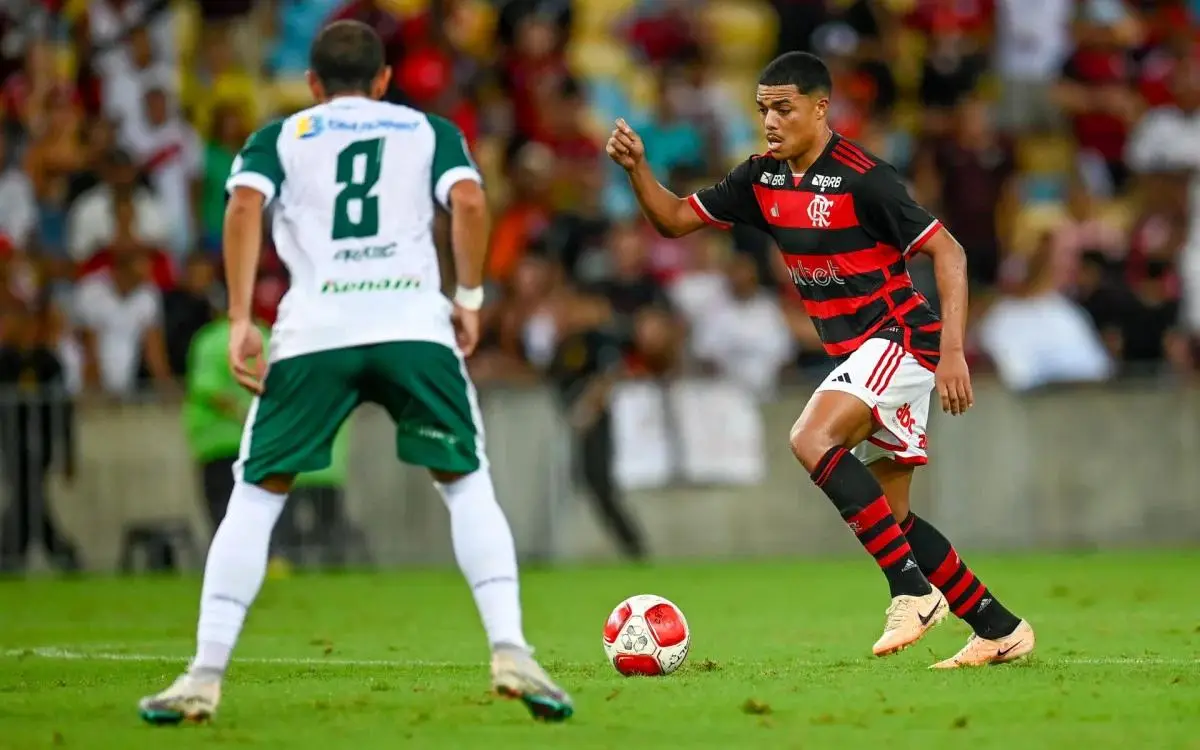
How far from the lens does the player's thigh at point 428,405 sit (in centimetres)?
702

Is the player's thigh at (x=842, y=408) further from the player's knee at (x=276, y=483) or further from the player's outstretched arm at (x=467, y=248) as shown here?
the player's knee at (x=276, y=483)

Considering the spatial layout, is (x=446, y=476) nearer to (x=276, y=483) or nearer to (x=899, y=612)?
(x=276, y=483)

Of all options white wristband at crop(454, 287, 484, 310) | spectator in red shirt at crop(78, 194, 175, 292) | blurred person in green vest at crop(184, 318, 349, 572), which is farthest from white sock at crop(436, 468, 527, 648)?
spectator in red shirt at crop(78, 194, 175, 292)

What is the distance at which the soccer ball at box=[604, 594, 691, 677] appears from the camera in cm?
841

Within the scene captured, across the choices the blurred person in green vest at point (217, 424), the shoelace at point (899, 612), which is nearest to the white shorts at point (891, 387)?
the shoelace at point (899, 612)

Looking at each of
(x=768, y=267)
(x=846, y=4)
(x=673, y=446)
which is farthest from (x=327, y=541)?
(x=846, y=4)

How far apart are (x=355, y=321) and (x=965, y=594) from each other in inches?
116

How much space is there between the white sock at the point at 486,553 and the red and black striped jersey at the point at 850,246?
2.27 metres

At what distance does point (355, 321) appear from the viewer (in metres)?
7.06

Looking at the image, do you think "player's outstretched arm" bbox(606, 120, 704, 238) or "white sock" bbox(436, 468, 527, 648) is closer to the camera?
"white sock" bbox(436, 468, 527, 648)

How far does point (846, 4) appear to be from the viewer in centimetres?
2194

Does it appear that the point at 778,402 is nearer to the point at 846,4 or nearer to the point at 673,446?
the point at 673,446

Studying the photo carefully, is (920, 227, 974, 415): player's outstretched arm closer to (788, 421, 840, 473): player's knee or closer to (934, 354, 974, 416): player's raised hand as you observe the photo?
(934, 354, 974, 416): player's raised hand

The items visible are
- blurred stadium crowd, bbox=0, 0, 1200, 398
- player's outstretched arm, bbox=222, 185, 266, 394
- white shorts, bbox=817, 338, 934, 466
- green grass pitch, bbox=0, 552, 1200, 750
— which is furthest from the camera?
blurred stadium crowd, bbox=0, 0, 1200, 398
